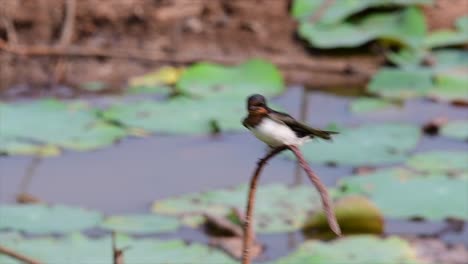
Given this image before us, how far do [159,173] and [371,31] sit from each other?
6.01 feet

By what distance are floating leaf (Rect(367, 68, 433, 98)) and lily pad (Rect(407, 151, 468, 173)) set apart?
870 millimetres

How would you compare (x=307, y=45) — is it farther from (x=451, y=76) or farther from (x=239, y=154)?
(x=239, y=154)

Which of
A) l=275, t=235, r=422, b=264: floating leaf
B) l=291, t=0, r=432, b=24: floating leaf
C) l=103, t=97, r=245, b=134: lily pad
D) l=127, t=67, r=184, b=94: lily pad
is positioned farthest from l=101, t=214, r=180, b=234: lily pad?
l=291, t=0, r=432, b=24: floating leaf

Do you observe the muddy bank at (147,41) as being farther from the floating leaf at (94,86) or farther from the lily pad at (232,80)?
the lily pad at (232,80)

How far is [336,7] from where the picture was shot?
219 inches

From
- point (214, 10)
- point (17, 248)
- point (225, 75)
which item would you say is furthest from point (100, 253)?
point (214, 10)

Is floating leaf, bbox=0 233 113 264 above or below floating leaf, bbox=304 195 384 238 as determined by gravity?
below

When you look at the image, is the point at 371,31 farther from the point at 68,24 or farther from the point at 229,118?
the point at 68,24

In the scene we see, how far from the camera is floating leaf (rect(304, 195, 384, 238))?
334 centimetres

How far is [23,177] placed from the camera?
12.9 ft

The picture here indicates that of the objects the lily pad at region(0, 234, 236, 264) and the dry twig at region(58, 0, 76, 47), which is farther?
the dry twig at region(58, 0, 76, 47)

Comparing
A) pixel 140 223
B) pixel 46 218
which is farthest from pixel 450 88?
pixel 46 218

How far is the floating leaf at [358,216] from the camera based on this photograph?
3338 mm

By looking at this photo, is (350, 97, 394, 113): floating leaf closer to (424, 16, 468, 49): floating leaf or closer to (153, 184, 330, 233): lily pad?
(424, 16, 468, 49): floating leaf
